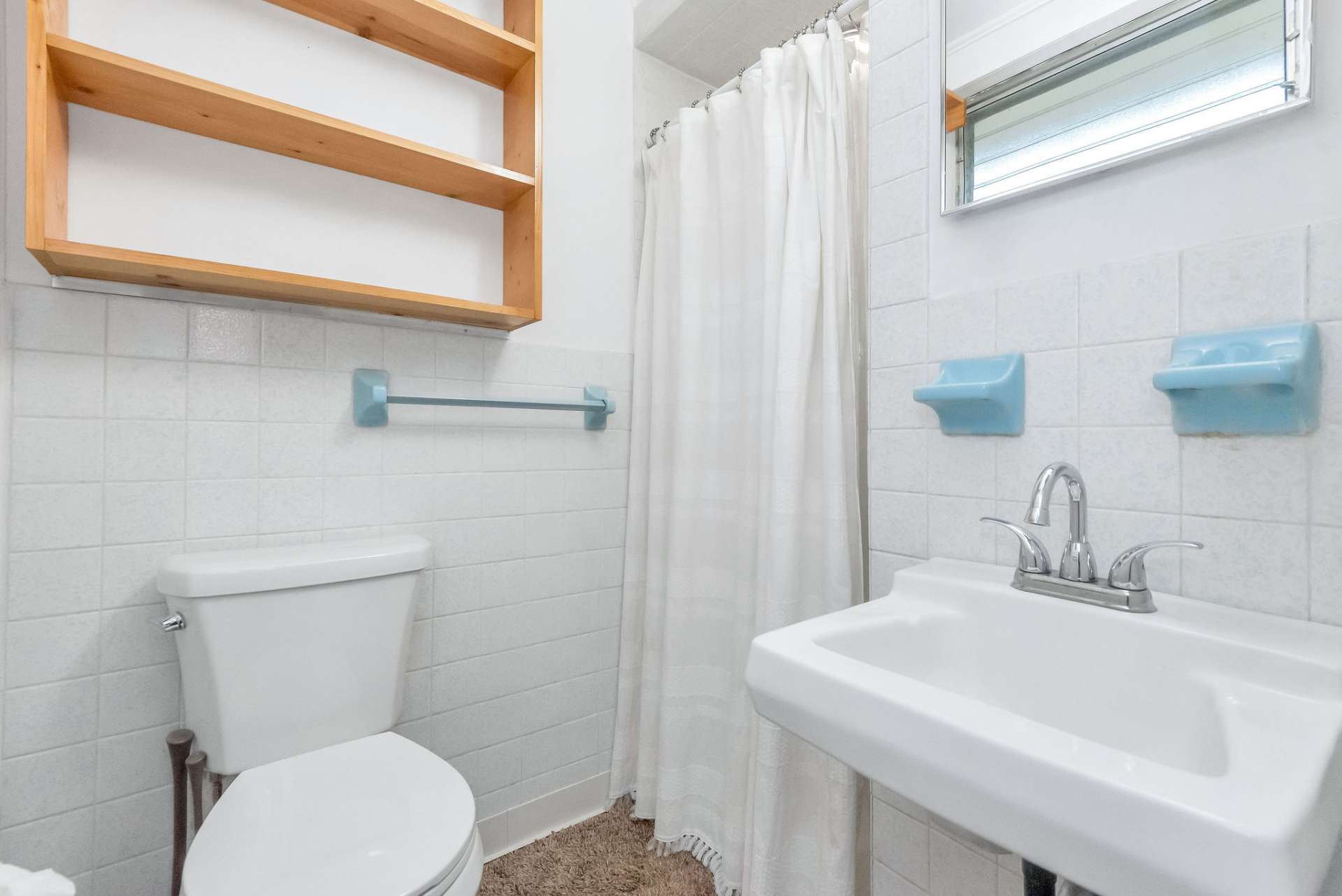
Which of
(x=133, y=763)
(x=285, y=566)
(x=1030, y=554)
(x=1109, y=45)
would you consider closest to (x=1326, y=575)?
(x=1030, y=554)

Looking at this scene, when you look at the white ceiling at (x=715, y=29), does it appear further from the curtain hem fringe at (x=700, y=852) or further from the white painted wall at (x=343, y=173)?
the curtain hem fringe at (x=700, y=852)

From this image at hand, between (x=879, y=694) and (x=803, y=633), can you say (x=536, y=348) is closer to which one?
(x=803, y=633)

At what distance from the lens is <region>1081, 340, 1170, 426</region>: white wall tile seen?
2.62ft

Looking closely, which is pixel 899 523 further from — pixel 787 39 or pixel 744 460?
pixel 787 39

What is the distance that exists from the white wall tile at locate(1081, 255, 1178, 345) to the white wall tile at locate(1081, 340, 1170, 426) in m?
0.01

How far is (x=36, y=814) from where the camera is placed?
3.45ft

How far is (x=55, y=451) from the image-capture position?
106 cm

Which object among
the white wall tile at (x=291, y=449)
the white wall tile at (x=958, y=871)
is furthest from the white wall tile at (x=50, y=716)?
the white wall tile at (x=958, y=871)

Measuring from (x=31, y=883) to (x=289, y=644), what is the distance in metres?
0.65

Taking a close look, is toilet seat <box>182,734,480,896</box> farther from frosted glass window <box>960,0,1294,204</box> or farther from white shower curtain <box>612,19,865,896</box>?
frosted glass window <box>960,0,1294,204</box>

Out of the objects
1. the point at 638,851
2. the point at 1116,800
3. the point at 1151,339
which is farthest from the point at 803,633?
the point at 638,851

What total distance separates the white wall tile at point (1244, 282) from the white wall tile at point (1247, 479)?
0.14m

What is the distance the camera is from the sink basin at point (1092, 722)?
16.9 inches

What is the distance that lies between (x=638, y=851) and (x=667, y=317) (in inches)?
54.3
